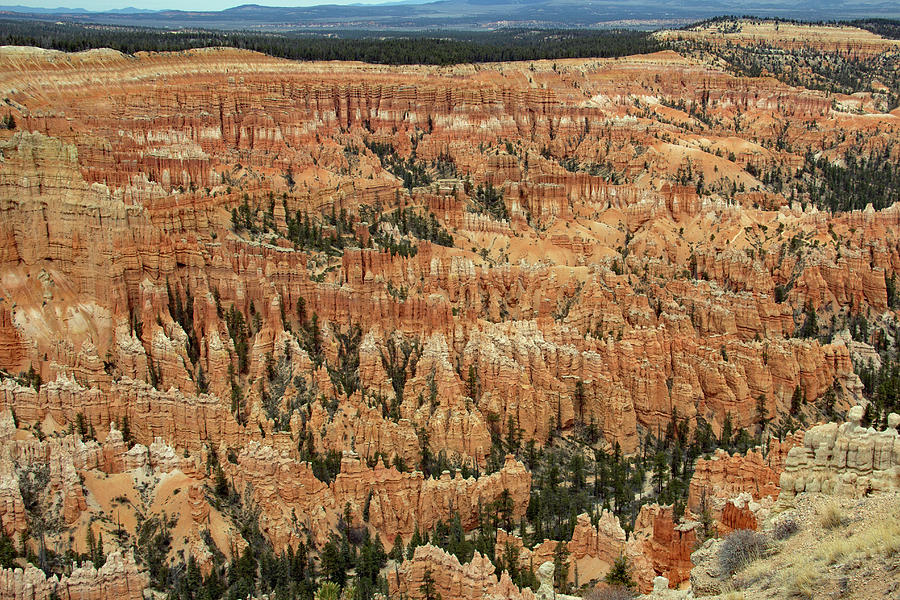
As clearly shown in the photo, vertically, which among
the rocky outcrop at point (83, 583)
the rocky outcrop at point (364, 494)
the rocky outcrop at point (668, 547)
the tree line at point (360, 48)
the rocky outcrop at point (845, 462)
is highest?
the tree line at point (360, 48)

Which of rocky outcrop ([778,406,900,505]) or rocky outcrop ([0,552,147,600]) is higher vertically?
rocky outcrop ([778,406,900,505])

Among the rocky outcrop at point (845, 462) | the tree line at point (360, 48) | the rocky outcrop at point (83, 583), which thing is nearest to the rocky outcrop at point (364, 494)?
the rocky outcrop at point (83, 583)

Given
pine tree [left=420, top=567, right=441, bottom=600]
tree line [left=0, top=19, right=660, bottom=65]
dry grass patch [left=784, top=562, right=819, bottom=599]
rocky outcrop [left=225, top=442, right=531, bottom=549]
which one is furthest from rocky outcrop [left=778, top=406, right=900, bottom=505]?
tree line [left=0, top=19, right=660, bottom=65]

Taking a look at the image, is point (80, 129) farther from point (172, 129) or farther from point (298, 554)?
point (298, 554)

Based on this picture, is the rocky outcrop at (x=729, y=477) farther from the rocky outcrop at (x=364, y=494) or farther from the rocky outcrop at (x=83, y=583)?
the rocky outcrop at (x=83, y=583)

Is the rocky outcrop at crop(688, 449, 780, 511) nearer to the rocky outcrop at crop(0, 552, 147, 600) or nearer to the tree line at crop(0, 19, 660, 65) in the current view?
the rocky outcrop at crop(0, 552, 147, 600)

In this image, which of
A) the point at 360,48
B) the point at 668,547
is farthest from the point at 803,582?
the point at 360,48

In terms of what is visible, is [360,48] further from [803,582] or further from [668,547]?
[803,582]

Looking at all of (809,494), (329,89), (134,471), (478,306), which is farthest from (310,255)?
(329,89)
